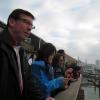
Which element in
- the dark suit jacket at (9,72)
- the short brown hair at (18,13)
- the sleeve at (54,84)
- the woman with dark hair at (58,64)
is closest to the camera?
the dark suit jacket at (9,72)

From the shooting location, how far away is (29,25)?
4008mm

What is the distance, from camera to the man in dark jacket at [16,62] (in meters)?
3.69

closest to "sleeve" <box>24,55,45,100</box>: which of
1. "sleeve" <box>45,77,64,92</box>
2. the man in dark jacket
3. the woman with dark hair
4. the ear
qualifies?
the man in dark jacket

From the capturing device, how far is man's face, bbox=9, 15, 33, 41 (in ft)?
12.8

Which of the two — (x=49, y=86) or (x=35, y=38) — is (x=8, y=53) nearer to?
(x=49, y=86)

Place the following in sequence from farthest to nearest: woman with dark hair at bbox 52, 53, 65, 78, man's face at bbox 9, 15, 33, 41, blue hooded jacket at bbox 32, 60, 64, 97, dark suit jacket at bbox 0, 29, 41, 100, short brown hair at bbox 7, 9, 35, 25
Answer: woman with dark hair at bbox 52, 53, 65, 78 < blue hooded jacket at bbox 32, 60, 64, 97 < short brown hair at bbox 7, 9, 35, 25 < man's face at bbox 9, 15, 33, 41 < dark suit jacket at bbox 0, 29, 41, 100

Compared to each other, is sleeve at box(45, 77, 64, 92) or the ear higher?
the ear

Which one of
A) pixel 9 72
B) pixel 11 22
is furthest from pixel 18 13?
pixel 9 72

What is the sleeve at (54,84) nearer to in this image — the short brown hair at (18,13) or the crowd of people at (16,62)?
the crowd of people at (16,62)

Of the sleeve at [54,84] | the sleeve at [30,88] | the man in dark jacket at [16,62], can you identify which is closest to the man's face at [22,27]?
the man in dark jacket at [16,62]

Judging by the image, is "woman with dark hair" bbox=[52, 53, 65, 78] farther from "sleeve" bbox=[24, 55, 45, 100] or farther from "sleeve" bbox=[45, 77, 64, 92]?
"sleeve" bbox=[24, 55, 45, 100]

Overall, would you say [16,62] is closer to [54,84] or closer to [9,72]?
[9,72]

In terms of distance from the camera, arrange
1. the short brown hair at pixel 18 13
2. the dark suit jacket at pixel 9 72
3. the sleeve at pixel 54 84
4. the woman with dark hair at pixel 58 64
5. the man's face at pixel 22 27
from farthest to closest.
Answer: the woman with dark hair at pixel 58 64 < the sleeve at pixel 54 84 < the short brown hair at pixel 18 13 < the man's face at pixel 22 27 < the dark suit jacket at pixel 9 72

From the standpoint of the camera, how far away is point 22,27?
3930 mm
